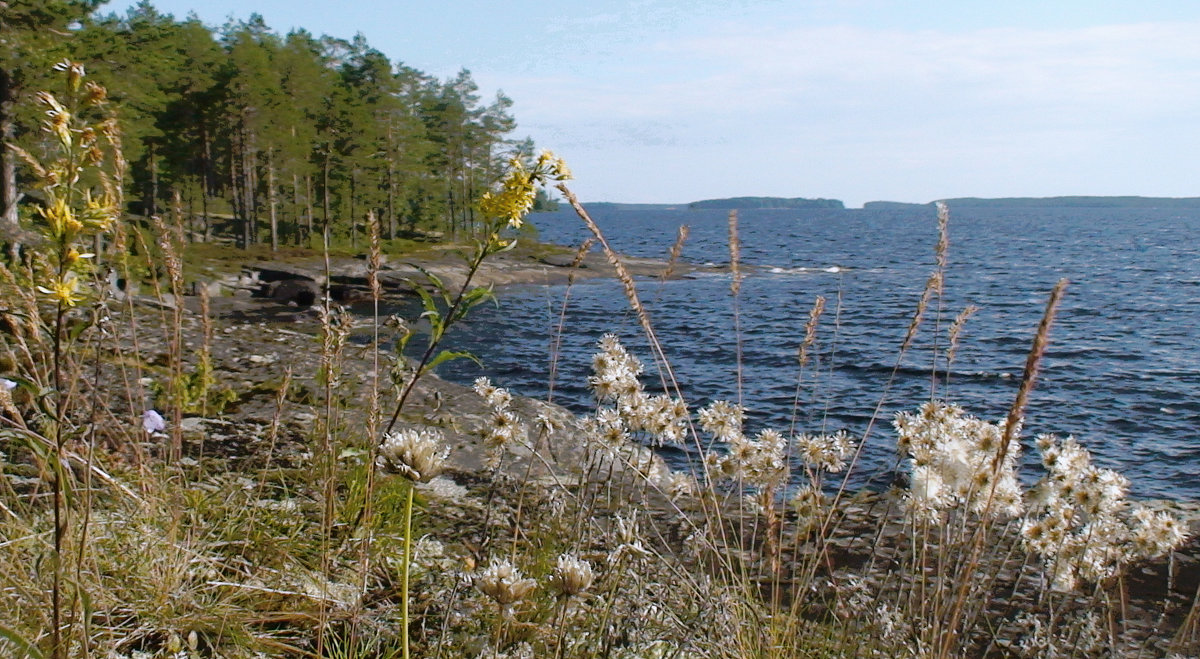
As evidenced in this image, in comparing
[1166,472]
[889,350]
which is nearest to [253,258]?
[889,350]

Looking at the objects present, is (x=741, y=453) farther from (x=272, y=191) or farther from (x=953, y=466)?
(x=272, y=191)

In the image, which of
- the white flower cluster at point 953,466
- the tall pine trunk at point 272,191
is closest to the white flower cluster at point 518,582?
the white flower cluster at point 953,466

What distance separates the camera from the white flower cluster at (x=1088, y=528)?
2832 mm

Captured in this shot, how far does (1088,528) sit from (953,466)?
27.4 inches

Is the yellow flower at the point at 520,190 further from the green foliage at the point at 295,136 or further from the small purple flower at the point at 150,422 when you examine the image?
the green foliage at the point at 295,136

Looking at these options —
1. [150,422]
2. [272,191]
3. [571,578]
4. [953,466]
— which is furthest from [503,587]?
[272,191]

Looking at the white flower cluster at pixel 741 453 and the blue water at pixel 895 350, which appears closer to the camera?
the white flower cluster at pixel 741 453

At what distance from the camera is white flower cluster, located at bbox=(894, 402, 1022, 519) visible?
9.03 ft

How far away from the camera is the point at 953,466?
2.79 metres

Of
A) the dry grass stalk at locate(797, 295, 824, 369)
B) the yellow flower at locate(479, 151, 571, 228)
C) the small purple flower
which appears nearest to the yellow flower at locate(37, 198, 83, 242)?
the yellow flower at locate(479, 151, 571, 228)

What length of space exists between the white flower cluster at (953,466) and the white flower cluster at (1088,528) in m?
0.13

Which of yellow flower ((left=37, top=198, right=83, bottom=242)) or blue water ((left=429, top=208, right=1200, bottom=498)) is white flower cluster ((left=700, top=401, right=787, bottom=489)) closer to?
blue water ((left=429, top=208, right=1200, bottom=498))

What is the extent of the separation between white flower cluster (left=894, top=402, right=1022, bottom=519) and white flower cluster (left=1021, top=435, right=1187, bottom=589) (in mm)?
127

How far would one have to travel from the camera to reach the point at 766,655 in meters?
2.38
